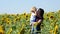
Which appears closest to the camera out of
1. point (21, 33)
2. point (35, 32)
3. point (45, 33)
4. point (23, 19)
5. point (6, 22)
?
point (21, 33)

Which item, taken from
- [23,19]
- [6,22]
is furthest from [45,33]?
[23,19]

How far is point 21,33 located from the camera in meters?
6.26

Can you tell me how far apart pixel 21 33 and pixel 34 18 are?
1760 millimetres

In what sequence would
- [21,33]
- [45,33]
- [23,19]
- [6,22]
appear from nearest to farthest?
[21,33] → [45,33] → [6,22] → [23,19]

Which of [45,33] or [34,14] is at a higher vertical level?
[34,14]

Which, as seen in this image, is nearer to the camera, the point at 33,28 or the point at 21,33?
the point at 21,33

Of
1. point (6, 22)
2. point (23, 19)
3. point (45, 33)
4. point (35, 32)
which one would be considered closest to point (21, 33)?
point (35, 32)

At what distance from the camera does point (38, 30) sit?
26.6ft

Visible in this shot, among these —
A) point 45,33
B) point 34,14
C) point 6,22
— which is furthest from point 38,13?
point 6,22

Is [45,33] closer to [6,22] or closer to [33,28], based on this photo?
[33,28]

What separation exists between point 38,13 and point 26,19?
527 centimetres

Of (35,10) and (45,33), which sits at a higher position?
(35,10)

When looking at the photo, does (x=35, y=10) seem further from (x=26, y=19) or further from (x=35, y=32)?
(x=26, y=19)

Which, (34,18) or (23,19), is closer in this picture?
(34,18)
